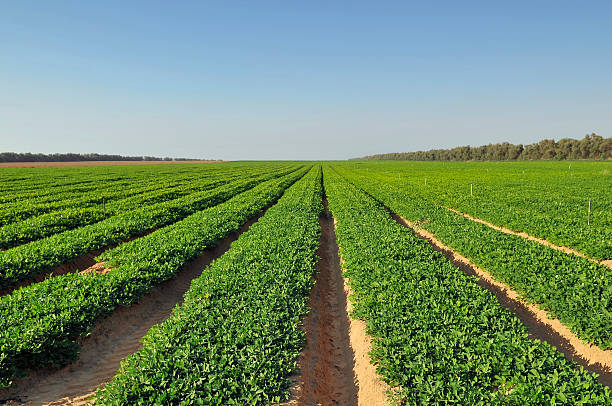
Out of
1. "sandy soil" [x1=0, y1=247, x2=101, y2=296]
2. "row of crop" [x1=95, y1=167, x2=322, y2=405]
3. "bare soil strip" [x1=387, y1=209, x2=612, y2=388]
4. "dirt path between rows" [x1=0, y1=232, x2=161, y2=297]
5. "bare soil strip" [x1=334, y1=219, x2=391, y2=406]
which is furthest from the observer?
"sandy soil" [x1=0, y1=247, x2=101, y2=296]

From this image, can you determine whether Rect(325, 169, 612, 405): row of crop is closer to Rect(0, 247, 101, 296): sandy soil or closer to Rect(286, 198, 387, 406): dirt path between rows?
Rect(286, 198, 387, 406): dirt path between rows

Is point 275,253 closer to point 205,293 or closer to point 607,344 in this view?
point 205,293

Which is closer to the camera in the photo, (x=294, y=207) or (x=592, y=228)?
(x=592, y=228)

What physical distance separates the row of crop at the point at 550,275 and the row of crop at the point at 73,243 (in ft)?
46.8

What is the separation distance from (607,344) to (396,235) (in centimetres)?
683

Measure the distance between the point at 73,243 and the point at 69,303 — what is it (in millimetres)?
6080

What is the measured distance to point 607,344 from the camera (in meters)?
6.36

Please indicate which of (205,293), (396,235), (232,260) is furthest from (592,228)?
(205,293)

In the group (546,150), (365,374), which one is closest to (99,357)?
(365,374)

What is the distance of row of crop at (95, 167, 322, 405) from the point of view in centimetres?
457

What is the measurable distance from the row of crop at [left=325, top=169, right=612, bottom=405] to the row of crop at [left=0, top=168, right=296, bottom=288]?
987 centimetres

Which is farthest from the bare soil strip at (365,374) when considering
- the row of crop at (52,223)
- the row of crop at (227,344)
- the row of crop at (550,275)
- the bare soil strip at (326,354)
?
the row of crop at (52,223)

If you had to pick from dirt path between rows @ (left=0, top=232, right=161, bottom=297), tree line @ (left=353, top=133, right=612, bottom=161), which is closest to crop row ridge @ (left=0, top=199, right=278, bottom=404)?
dirt path between rows @ (left=0, top=232, right=161, bottom=297)

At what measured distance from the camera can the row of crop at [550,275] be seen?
6.86 m
